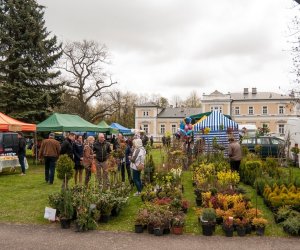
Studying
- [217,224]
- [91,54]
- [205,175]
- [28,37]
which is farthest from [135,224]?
[91,54]

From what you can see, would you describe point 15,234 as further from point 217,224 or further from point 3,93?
point 3,93

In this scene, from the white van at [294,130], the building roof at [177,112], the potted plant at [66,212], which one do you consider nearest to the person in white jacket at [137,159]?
the potted plant at [66,212]

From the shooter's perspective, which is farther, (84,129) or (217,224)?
(84,129)

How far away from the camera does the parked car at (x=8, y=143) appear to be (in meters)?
16.1

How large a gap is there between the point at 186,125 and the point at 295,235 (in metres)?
12.0

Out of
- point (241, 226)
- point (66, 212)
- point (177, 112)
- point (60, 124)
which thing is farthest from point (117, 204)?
point (177, 112)

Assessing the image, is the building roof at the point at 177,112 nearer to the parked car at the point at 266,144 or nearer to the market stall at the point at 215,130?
the parked car at the point at 266,144

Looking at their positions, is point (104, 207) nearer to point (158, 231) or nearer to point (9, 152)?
point (158, 231)

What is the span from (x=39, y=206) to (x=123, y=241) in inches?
140

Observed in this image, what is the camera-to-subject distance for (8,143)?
17969 mm

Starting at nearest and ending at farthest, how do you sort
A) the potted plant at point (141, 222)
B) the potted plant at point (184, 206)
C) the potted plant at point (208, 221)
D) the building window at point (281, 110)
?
the potted plant at point (208, 221)
the potted plant at point (141, 222)
the potted plant at point (184, 206)
the building window at point (281, 110)

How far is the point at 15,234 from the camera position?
6.99 metres

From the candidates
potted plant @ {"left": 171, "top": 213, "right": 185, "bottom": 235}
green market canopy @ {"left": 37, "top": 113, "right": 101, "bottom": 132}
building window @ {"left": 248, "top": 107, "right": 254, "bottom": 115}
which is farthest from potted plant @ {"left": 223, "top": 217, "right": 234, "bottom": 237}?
building window @ {"left": 248, "top": 107, "right": 254, "bottom": 115}

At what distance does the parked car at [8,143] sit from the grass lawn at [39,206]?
2.40 metres
